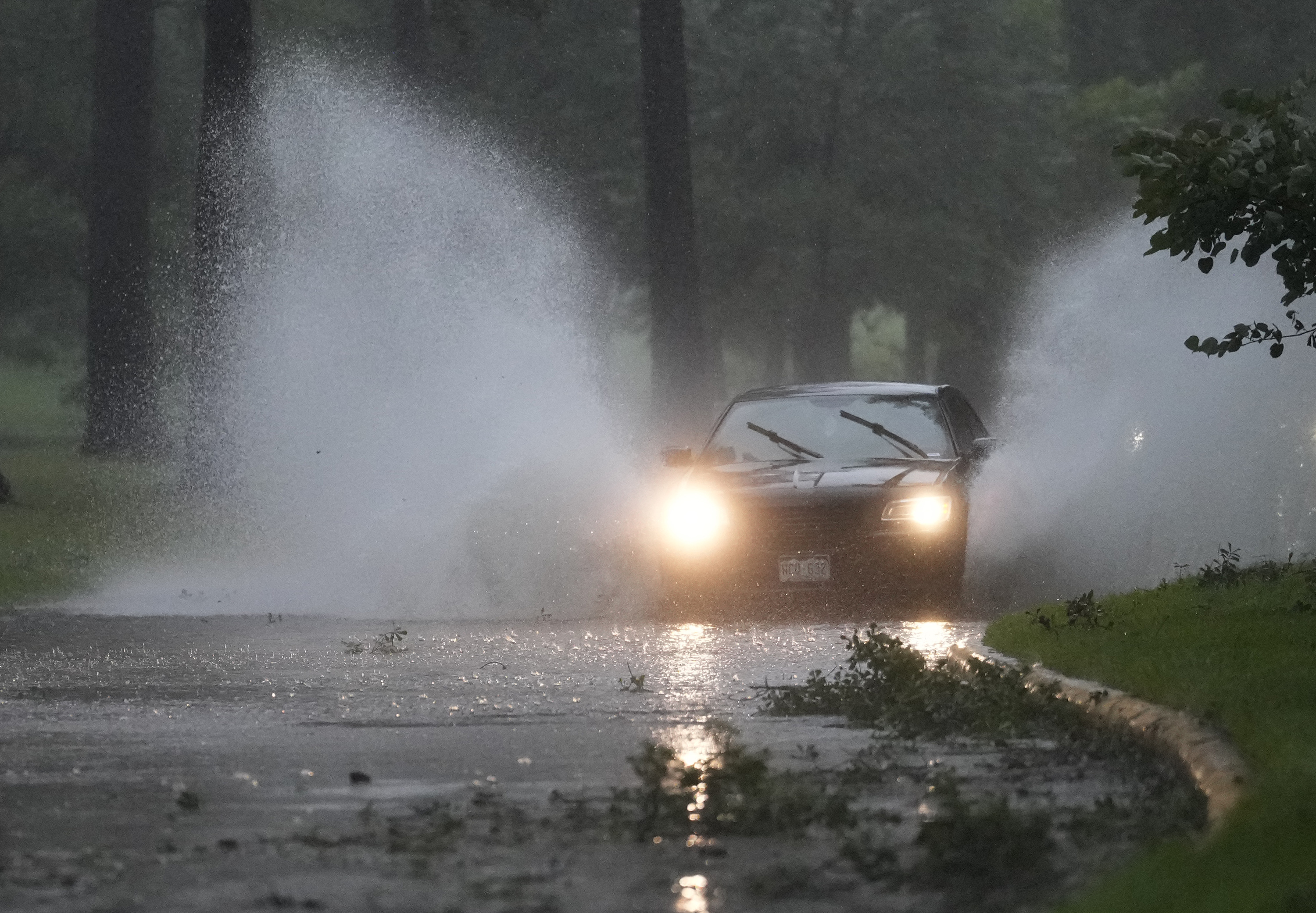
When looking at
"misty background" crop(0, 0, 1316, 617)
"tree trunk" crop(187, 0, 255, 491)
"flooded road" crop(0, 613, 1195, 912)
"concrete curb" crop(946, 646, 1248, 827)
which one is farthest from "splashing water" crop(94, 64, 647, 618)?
"concrete curb" crop(946, 646, 1248, 827)

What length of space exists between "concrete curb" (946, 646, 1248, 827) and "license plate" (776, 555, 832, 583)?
4383mm

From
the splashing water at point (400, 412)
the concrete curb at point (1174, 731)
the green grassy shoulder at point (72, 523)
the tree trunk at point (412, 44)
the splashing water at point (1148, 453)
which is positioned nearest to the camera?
the concrete curb at point (1174, 731)

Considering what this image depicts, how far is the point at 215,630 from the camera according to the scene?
58.8 feet

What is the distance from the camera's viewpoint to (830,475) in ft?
59.9

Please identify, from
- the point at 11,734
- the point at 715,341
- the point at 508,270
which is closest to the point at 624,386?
the point at 715,341

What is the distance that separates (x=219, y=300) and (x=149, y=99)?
781 cm

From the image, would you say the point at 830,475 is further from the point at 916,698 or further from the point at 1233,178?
the point at 916,698

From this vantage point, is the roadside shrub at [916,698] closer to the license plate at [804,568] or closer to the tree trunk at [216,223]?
the license plate at [804,568]

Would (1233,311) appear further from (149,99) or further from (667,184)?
(149,99)

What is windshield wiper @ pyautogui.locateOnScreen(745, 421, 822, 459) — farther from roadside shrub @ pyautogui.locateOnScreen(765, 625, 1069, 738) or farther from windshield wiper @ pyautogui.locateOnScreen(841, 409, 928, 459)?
roadside shrub @ pyautogui.locateOnScreen(765, 625, 1069, 738)

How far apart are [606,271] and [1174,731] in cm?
4498

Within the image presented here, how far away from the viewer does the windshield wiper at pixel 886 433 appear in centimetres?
1895

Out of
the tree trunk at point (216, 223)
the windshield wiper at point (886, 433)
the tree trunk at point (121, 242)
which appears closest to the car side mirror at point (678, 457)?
the windshield wiper at point (886, 433)

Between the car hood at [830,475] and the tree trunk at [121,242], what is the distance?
57.9 feet
